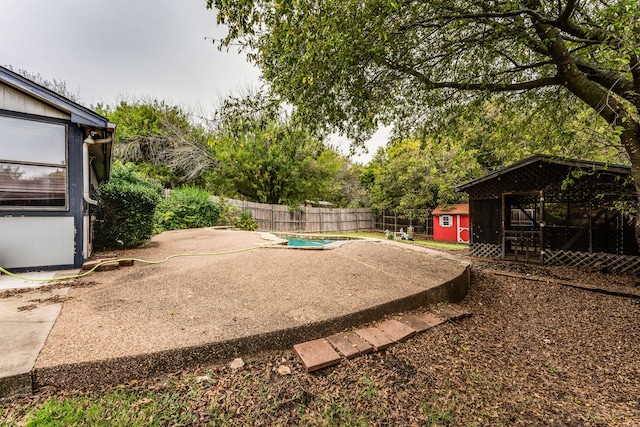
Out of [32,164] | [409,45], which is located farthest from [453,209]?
[32,164]

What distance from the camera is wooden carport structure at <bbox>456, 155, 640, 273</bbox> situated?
614cm

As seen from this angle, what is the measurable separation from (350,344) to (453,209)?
13464 millimetres

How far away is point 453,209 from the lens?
13.8 meters

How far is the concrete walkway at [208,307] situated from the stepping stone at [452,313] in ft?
0.69

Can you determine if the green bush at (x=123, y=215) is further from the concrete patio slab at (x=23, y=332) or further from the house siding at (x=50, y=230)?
the concrete patio slab at (x=23, y=332)

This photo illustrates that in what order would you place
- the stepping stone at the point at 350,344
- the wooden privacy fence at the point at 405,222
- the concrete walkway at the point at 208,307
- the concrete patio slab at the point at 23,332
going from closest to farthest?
1. the concrete patio slab at the point at 23,332
2. the concrete walkway at the point at 208,307
3. the stepping stone at the point at 350,344
4. the wooden privacy fence at the point at 405,222

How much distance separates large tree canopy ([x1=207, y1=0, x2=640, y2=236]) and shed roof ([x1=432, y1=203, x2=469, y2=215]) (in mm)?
9237

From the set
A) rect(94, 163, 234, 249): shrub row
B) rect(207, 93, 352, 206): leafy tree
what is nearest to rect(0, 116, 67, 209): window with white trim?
rect(94, 163, 234, 249): shrub row

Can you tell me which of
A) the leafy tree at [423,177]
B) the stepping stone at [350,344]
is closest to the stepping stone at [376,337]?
the stepping stone at [350,344]

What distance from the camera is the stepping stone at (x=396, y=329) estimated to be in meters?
2.44

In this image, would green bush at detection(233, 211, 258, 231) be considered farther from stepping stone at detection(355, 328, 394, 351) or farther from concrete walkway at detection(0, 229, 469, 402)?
stepping stone at detection(355, 328, 394, 351)

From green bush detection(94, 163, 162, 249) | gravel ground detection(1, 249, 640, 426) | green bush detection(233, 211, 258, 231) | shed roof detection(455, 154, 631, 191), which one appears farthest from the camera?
green bush detection(233, 211, 258, 231)

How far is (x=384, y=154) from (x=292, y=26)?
18899 millimetres

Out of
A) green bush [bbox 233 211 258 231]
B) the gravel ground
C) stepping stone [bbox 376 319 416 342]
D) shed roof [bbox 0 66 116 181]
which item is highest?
shed roof [bbox 0 66 116 181]
